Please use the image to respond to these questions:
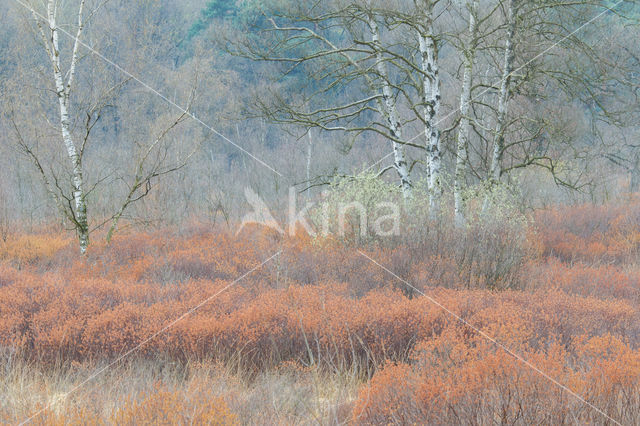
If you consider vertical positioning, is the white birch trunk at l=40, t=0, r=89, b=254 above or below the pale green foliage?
above

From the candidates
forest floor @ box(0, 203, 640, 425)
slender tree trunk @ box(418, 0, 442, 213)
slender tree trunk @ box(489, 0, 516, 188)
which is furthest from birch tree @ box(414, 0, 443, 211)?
forest floor @ box(0, 203, 640, 425)

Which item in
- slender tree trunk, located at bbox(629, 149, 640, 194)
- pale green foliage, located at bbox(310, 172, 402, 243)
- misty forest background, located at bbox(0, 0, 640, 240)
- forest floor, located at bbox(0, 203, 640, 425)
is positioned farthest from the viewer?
Result: slender tree trunk, located at bbox(629, 149, 640, 194)

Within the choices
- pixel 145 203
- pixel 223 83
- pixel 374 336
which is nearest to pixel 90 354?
pixel 374 336

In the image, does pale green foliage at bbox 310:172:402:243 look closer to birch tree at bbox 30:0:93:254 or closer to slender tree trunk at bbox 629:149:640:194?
birch tree at bbox 30:0:93:254

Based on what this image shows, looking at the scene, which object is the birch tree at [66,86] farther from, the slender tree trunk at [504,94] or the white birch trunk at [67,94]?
the slender tree trunk at [504,94]

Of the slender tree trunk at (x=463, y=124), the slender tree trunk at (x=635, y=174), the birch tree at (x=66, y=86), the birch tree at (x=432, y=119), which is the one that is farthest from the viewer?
the slender tree trunk at (x=635, y=174)

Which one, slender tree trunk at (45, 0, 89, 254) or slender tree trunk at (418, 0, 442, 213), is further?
slender tree trunk at (418, 0, 442, 213)

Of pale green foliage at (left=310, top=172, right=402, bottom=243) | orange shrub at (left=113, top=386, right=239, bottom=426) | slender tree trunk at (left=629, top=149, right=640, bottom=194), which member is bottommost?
orange shrub at (left=113, top=386, right=239, bottom=426)

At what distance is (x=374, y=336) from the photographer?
530 centimetres

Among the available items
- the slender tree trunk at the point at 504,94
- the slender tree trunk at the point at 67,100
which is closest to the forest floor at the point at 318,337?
the slender tree trunk at the point at 67,100

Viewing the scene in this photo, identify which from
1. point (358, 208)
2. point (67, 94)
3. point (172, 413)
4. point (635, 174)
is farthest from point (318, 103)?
point (172, 413)

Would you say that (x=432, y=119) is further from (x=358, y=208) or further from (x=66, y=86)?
(x=66, y=86)

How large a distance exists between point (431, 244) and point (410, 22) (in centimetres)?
363

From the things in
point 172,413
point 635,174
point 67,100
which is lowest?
point 172,413
